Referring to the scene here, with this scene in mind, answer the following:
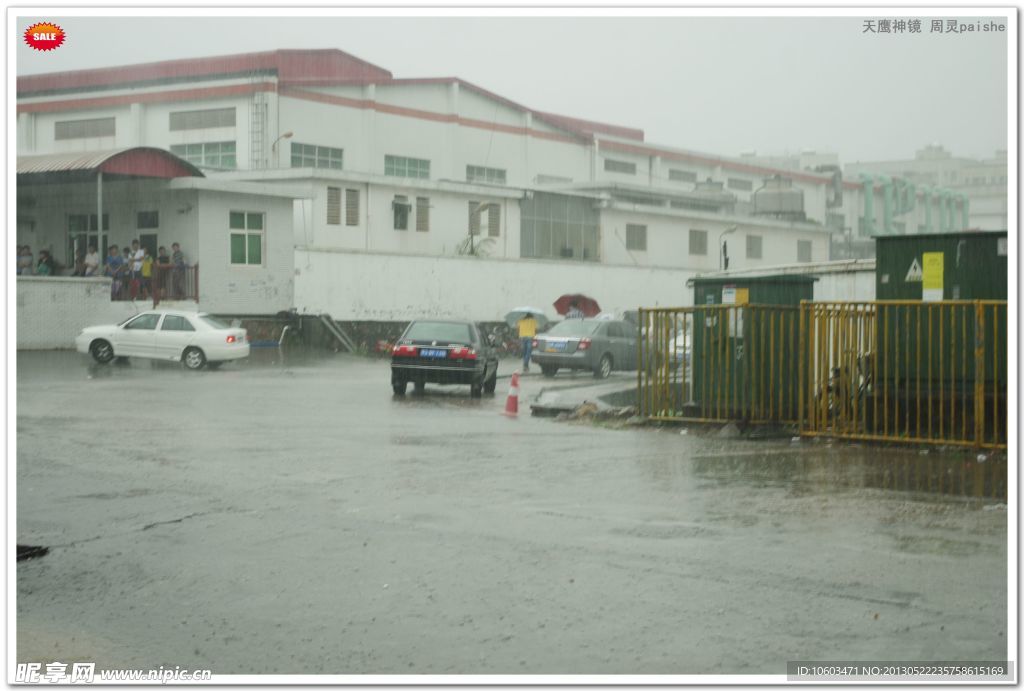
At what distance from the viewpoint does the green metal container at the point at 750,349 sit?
15391 millimetres

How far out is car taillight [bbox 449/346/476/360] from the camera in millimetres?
22516

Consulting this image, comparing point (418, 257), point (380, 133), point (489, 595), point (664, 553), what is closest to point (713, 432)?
point (664, 553)

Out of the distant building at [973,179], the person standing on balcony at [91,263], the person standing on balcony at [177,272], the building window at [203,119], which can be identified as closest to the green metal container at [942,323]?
the distant building at [973,179]

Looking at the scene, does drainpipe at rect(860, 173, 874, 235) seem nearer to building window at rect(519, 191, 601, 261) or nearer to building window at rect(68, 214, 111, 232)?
building window at rect(519, 191, 601, 261)

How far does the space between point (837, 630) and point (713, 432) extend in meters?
9.16

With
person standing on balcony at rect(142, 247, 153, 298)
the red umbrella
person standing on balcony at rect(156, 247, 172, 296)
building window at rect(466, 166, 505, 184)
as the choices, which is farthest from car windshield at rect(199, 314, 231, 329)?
building window at rect(466, 166, 505, 184)

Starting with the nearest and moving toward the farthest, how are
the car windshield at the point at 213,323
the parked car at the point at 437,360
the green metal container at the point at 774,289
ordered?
the green metal container at the point at 774,289
the parked car at the point at 437,360
the car windshield at the point at 213,323

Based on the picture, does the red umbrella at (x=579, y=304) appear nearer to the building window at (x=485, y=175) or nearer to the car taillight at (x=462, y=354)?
the building window at (x=485, y=175)

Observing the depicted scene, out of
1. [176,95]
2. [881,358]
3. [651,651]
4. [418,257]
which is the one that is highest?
[176,95]

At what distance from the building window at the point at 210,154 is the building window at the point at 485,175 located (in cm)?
929

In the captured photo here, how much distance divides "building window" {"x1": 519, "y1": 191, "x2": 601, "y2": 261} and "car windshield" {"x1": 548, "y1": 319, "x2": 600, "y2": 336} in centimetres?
1907

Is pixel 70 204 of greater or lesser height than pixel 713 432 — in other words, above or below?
above

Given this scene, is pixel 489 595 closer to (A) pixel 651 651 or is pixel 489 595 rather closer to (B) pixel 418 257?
(A) pixel 651 651

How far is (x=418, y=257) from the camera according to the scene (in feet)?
137
